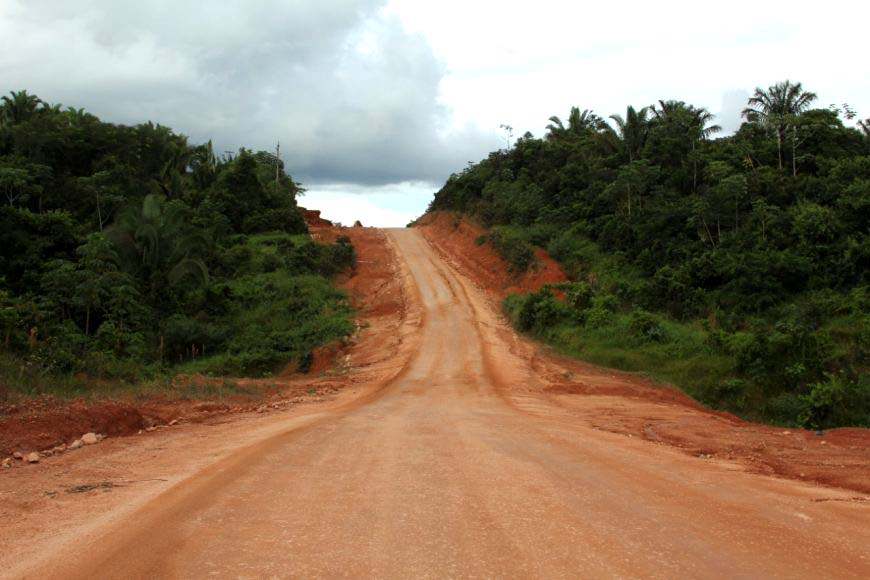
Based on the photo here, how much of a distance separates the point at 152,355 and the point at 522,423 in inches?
684

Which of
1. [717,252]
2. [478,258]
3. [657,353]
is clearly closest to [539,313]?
[657,353]

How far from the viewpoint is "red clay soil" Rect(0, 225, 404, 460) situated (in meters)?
8.45

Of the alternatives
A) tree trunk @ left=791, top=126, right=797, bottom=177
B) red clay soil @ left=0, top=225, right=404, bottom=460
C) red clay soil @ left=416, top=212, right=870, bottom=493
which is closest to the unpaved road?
red clay soil @ left=416, top=212, right=870, bottom=493

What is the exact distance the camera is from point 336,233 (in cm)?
4562

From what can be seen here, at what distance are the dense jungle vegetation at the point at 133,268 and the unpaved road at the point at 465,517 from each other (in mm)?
6915

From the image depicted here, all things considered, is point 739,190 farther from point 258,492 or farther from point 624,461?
point 258,492

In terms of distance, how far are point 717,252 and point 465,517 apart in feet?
80.6

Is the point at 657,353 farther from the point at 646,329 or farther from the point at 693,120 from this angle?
the point at 693,120

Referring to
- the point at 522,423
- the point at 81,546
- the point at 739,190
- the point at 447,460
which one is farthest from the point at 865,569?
the point at 739,190

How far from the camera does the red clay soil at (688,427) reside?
24.7ft

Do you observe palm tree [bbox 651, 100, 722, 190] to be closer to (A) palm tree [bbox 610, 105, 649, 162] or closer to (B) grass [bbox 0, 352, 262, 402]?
(A) palm tree [bbox 610, 105, 649, 162]

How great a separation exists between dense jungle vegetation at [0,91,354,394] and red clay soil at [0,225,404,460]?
3.76 feet

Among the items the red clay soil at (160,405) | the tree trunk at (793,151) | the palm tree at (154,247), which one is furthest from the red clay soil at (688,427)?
the tree trunk at (793,151)

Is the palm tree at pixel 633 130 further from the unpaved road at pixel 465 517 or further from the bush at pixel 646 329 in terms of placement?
the unpaved road at pixel 465 517
